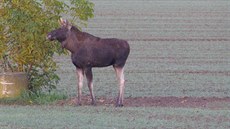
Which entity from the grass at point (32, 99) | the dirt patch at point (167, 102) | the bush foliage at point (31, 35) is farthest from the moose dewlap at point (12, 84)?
the dirt patch at point (167, 102)

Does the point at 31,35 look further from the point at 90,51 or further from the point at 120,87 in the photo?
the point at 120,87

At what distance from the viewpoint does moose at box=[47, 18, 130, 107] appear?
17.0m

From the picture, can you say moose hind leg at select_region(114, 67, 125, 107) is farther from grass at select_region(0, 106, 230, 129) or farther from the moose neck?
the moose neck

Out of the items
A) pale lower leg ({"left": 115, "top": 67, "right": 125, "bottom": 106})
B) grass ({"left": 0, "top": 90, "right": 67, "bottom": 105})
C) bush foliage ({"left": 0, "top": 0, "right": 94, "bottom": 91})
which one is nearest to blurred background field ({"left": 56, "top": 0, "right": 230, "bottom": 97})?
bush foliage ({"left": 0, "top": 0, "right": 94, "bottom": 91})

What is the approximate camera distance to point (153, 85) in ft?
71.1

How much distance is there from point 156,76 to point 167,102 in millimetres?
5647

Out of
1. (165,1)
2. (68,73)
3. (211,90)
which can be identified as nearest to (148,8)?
(165,1)

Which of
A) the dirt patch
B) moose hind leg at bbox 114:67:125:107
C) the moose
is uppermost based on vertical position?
the moose

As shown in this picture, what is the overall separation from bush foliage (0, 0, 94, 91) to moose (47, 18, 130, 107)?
2.72 feet

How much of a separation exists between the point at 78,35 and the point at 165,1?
5302 cm

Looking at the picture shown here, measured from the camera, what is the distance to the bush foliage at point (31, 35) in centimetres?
1783

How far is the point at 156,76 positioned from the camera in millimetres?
23500

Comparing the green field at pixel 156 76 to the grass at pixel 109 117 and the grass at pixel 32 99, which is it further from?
the grass at pixel 32 99

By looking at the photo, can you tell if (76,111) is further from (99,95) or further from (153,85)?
(153,85)
